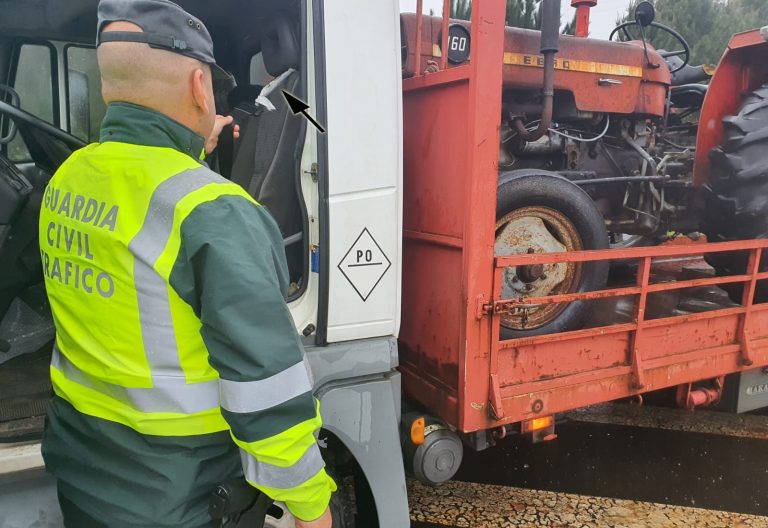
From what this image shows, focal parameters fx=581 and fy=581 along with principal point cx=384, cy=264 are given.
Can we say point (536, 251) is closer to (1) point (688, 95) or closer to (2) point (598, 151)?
(2) point (598, 151)

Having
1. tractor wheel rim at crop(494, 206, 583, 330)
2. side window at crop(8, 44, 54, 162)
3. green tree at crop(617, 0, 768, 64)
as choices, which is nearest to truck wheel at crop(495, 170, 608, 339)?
tractor wheel rim at crop(494, 206, 583, 330)

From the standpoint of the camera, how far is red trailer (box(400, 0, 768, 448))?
80.7 inches

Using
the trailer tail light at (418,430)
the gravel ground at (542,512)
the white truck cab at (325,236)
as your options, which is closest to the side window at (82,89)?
the white truck cab at (325,236)

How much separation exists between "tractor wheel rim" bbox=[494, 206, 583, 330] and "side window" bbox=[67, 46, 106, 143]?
1.90 metres

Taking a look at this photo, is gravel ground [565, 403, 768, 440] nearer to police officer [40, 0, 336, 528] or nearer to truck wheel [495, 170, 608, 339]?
truck wheel [495, 170, 608, 339]

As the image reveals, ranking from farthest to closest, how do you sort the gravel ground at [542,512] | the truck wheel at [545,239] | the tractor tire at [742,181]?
the tractor tire at [742,181] → the gravel ground at [542,512] → the truck wheel at [545,239]

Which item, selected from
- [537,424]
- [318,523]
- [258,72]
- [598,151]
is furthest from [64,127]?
[598,151]

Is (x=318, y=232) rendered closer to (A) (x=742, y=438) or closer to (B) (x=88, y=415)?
(B) (x=88, y=415)

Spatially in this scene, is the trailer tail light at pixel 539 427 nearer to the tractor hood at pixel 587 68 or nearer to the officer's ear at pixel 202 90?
the officer's ear at pixel 202 90

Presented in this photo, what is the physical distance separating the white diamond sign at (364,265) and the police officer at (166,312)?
1.71ft

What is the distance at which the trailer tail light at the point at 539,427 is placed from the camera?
93.4 inches

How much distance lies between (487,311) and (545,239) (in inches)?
36.6

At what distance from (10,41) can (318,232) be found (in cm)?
→ 168

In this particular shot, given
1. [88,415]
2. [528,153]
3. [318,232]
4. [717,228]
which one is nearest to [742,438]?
[717,228]
